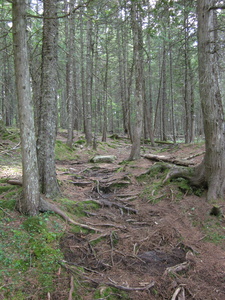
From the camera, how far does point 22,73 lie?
175 inches

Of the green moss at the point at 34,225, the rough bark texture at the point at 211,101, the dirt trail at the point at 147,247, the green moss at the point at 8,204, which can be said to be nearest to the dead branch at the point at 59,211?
the dirt trail at the point at 147,247

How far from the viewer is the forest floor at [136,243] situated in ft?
12.3

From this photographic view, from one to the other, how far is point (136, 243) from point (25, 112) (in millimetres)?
3776

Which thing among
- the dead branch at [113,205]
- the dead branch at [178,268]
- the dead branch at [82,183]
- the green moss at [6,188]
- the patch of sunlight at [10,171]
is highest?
the patch of sunlight at [10,171]

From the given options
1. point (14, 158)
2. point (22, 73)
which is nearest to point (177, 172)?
point (22, 73)

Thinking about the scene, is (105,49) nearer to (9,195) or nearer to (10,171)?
(10,171)

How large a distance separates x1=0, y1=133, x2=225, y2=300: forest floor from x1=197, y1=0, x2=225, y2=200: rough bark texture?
Result: 79 cm

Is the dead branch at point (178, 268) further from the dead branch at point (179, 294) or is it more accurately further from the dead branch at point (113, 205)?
the dead branch at point (113, 205)

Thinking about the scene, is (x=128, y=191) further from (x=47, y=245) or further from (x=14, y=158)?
(x=14, y=158)

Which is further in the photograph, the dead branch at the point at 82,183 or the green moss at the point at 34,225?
the dead branch at the point at 82,183

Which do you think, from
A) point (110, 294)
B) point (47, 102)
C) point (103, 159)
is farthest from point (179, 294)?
point (103, 159)

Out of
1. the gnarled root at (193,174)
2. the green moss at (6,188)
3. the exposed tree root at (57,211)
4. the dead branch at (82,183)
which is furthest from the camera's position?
the dead branch at (82,183)

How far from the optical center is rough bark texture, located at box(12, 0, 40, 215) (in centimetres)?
435

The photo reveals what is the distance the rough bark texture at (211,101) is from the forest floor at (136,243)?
0.79 m
